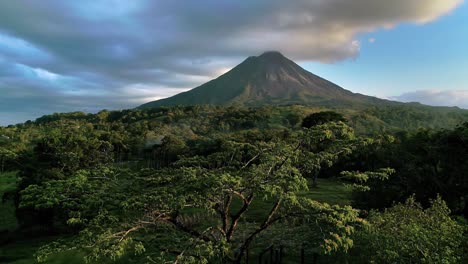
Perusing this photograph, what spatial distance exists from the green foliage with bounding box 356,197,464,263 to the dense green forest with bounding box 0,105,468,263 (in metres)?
0.07

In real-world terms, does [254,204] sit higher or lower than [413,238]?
lower

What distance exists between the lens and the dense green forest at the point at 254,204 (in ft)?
40.8

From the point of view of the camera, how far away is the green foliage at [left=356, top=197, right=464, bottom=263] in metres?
13.2

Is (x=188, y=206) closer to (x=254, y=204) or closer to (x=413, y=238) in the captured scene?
(x=413, y=238)

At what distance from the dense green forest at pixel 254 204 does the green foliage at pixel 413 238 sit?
2.7 inches

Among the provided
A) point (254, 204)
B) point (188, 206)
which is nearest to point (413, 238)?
point (188, 206)

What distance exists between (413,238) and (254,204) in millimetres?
33055

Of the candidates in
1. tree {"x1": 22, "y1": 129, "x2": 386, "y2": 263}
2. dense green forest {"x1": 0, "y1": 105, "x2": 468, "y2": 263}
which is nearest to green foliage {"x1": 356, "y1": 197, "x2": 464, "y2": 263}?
dense green forest {"x1": 0, "y1": 105, "x2": 468, "y2": 263}

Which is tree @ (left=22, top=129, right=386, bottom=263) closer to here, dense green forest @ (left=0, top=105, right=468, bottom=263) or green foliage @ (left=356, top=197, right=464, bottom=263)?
dense green forest @ (left=0, top=105, right=468, bottom=263)

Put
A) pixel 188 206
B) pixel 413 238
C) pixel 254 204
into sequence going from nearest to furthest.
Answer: pixel 413 238 → pixel 188 206 → pixel 254 204

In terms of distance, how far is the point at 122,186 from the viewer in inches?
648

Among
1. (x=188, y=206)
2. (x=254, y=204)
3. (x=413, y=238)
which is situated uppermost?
(x=188, y=206)

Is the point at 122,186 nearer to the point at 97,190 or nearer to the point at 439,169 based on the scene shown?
the point at 97,190

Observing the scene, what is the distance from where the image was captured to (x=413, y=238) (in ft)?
44.5
